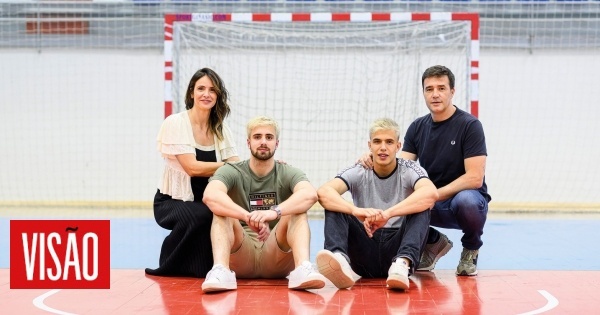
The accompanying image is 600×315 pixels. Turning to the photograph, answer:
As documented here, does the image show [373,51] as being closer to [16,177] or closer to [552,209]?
[552,209]

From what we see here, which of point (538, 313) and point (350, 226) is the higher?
point (350, 226)

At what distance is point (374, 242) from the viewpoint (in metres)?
4.36

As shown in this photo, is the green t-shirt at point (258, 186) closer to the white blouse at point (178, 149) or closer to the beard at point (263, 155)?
the beard at point (263, 155)

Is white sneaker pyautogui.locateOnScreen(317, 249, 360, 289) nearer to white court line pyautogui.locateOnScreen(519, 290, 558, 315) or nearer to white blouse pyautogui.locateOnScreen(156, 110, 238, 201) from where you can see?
white court line pyautogui.locateOnScreen(519, 290, 558, 315)

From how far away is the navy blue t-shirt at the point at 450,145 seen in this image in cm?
455

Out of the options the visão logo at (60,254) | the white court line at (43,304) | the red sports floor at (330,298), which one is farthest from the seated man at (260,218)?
the white court line at (43,304)

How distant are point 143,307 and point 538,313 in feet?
6.08

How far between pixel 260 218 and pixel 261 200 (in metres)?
0.35

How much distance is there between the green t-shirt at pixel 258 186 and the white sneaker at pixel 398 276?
74 cm

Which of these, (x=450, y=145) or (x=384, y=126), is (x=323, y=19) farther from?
(x=384, y=126)

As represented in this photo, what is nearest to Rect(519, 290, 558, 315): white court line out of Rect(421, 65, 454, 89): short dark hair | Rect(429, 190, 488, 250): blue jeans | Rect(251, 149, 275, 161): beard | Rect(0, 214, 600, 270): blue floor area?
Rect(429, 190, 488, 250): blue jeans

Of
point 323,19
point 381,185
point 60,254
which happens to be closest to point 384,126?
point 381,185

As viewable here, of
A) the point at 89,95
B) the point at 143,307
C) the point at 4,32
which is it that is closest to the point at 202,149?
the point at 143,307

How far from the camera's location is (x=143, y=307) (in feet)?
12.0
